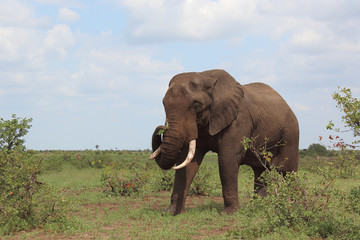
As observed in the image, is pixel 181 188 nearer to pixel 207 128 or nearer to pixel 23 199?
pixel 207 128

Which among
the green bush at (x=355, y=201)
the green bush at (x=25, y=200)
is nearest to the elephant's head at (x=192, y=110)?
the green bush at (x=25, y=200)

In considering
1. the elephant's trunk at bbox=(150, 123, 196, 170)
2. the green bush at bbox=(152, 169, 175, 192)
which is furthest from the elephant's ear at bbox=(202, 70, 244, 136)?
the green bush at bbox=(152, 169, 175, 192)

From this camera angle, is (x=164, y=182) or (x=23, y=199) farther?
(x=164, y=182)

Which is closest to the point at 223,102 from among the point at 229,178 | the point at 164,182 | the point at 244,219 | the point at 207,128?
the point at 207,128

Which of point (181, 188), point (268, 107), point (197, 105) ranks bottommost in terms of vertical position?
point (181, 188)

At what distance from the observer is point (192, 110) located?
31.7 feet

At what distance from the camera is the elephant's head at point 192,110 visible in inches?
370

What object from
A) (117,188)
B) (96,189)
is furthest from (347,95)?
(96,189)

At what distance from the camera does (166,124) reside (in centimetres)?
954

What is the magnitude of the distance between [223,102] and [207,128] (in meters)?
0.66

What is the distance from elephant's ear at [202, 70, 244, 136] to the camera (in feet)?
33.1

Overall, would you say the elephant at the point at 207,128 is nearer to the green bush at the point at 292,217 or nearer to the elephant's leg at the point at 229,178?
the elephant's leg at the point at 229,178

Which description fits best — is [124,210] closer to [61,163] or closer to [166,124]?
[166,124]

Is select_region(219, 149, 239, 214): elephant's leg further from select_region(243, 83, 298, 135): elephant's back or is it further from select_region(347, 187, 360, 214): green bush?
select_region(347, 187, 360, 214): green bush
